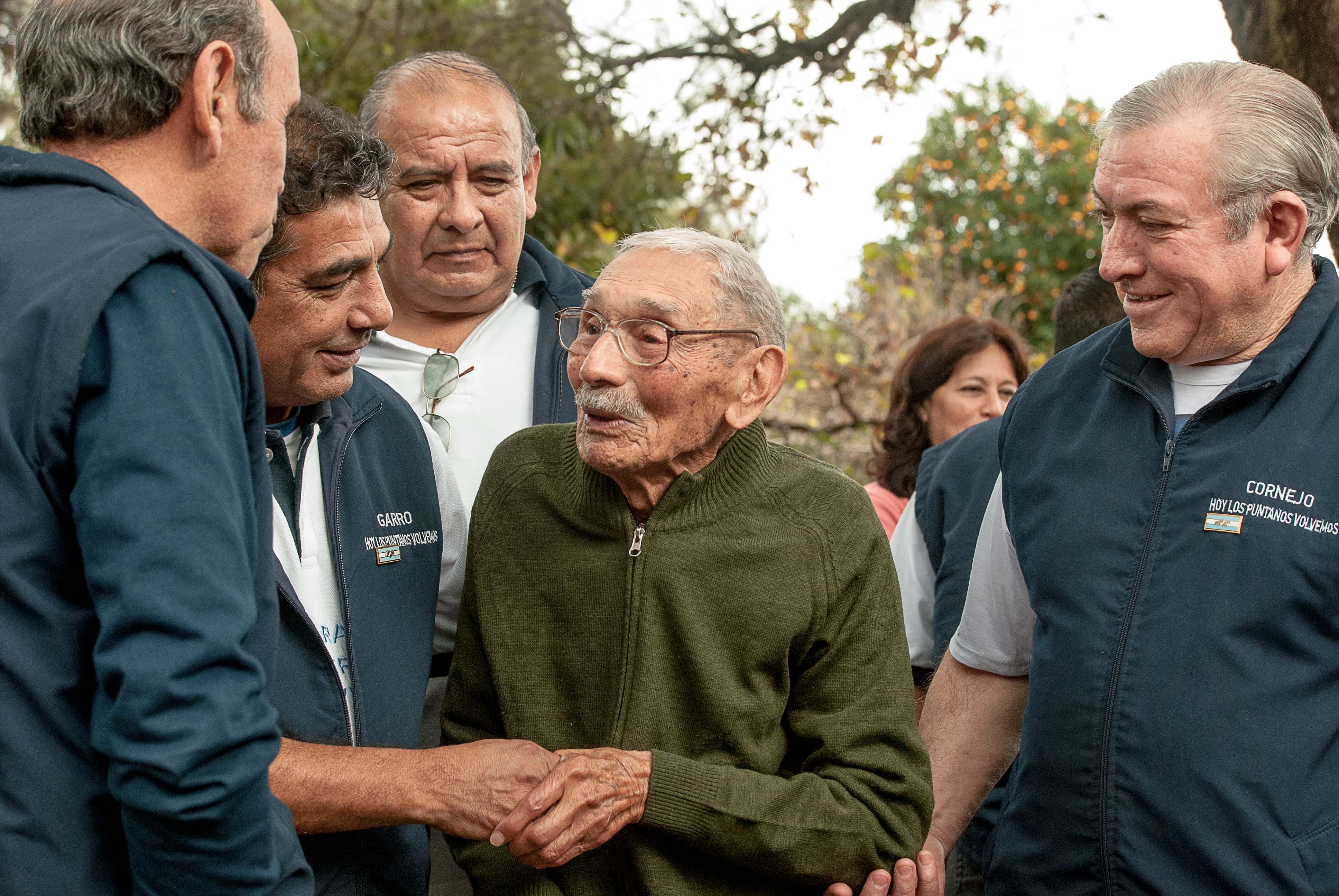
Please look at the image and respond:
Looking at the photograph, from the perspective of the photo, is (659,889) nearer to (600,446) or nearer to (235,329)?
(600,446)

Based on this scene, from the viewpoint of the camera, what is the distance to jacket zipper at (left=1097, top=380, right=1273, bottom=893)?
2.30m

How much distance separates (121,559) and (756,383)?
4.48 feet

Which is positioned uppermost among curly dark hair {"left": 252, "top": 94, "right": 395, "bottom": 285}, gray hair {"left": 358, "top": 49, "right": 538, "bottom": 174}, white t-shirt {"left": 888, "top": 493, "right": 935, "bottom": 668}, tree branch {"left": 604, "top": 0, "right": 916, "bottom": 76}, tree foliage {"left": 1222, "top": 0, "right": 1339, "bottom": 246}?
tree branch {"left": 604, "top": 0, "right": 916, "bottom": 76}

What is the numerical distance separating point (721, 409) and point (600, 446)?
0.27 metres

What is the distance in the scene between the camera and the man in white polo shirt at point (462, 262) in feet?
10.6

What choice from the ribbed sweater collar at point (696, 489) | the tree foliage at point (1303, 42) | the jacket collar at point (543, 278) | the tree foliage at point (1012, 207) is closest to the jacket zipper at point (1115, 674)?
the ribbed sweater collar at point (696, 489)

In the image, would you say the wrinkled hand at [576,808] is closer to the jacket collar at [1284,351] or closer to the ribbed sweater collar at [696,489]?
the ribbed sweater collar at [696,489]

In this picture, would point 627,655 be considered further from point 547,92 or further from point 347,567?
A: point 547,92

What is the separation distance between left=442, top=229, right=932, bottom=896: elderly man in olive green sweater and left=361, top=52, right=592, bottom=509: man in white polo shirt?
796 millimetres

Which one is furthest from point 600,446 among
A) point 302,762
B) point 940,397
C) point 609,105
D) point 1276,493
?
point 609,105

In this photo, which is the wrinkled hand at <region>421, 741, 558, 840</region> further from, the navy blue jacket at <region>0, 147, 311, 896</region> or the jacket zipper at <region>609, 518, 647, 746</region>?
the navy blue jacket at <region>0, 147, 311, 896</region>

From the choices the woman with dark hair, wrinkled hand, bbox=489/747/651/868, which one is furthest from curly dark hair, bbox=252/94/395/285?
the woman with dark hair

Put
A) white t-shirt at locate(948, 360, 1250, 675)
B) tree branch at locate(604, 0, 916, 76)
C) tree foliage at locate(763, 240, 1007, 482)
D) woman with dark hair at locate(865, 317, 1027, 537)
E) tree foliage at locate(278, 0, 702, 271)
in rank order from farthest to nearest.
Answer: tree foliage at locate(763, 240, 1007, 482) → tree foliage at locate(278, 0, 702, 271) → tree branch at locate(604, 0, 916, 76) → woman with dark hair at locate(865, 317, 1027, 537) → white t-shirt at locate(948, 360, 1250, 675)

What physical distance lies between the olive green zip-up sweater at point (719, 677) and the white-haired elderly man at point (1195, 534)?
260mm
